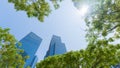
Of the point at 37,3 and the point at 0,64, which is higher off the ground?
the point at 0,64

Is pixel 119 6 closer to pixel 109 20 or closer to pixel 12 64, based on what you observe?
pixel 109 20

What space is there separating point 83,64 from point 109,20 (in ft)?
18.2

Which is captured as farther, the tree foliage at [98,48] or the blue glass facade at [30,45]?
the blue glass facade at [30,45]

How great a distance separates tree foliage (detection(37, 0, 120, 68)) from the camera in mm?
12633

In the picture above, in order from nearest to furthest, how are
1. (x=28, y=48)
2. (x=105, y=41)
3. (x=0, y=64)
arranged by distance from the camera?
1. (x=105, y=41)
2. (x=0, y=64)
3. (x=28, y=48)

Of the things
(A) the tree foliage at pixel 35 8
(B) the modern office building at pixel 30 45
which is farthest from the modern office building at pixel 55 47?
(A) the tree foliage at pixel 35 8

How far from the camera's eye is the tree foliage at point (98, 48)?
12633 mm

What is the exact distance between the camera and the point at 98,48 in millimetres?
Answer: 17031

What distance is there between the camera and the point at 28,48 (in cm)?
14250

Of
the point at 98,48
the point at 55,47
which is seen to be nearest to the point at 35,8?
the point at 98,48

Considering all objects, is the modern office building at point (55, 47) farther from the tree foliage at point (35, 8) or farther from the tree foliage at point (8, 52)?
the tree foliage at point (35, 8)

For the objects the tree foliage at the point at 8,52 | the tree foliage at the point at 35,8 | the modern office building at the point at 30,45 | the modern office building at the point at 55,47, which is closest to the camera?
the tree foliage at the point at 35,8

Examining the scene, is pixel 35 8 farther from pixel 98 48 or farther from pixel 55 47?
pixel 55 47

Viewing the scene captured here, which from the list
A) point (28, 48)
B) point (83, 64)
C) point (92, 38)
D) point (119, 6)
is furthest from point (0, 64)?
point (28, 48)
